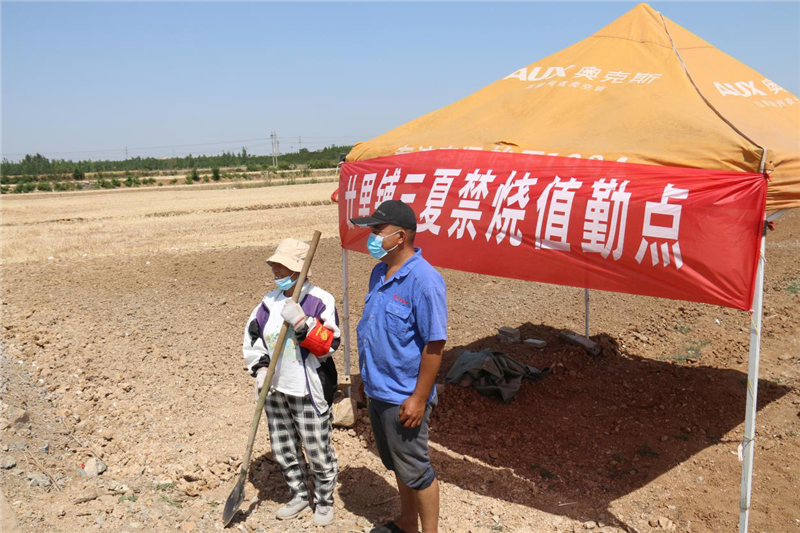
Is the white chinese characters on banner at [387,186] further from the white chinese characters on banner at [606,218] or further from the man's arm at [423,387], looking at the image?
the man's arm at [423,387]

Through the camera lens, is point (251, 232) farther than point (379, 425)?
Yes

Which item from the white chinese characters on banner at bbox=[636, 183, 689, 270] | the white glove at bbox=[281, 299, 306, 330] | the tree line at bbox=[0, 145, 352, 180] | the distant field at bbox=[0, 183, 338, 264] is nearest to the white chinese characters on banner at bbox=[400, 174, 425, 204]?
the white glove at bbox=[281, 299, 306, 330]

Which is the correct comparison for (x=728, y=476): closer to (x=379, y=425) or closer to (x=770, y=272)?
(x=379, y=425)

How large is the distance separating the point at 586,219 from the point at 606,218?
12 centimetres

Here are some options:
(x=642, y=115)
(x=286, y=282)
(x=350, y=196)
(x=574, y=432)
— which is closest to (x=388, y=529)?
(x=286, y=282)

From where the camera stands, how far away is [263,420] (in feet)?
16.1

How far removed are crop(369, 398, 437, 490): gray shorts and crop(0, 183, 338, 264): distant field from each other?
10621mm

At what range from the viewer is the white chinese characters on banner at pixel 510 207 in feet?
12.6

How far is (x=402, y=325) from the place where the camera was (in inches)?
118

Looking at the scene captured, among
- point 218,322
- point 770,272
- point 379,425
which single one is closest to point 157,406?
point 218,322

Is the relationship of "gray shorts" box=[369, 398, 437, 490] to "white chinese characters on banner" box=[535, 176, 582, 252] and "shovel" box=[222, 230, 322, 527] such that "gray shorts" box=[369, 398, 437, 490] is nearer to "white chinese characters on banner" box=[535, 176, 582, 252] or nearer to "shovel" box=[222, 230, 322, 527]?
"shovel" box=[222, 230, 322, 527]

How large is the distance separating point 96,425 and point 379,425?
302 cm

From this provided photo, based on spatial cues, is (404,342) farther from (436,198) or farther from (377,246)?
(436,198)

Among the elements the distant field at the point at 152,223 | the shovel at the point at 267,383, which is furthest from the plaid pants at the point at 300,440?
the distant field at the point at 152,223
